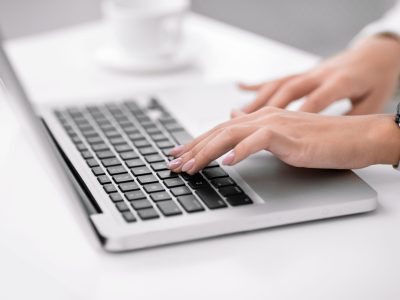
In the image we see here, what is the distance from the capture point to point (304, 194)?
2.33 feet

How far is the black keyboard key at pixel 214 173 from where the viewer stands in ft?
2.45

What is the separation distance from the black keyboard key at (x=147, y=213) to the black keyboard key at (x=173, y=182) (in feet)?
0.20

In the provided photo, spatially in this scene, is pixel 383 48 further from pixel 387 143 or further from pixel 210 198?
pixel 210 198

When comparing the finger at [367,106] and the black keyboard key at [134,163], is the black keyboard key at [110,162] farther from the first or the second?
the finger at [367,106]

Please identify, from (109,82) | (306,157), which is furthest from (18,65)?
(306,157)

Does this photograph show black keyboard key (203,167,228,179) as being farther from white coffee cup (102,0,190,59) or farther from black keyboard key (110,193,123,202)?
white coffee cup (102,0,190,59)

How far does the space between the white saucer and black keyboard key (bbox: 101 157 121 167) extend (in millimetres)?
428

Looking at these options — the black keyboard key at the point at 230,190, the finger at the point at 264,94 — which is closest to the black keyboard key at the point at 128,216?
the black keyboard key at the point at 230,190

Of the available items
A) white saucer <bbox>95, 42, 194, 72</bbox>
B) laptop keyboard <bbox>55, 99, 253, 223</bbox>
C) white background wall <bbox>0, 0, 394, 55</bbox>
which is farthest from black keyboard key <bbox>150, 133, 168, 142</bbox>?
white background wall <bbox>0, 0, 394, 55</bbox>

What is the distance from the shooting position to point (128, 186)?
72 centimetres

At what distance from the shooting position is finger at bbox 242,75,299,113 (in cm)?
95

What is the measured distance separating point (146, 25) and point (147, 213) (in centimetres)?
58

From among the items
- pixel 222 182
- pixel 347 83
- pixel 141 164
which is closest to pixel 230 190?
pixel 222 182

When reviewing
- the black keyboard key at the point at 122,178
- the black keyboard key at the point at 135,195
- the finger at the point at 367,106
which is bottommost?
the black keyboard key at the point at 135,195
